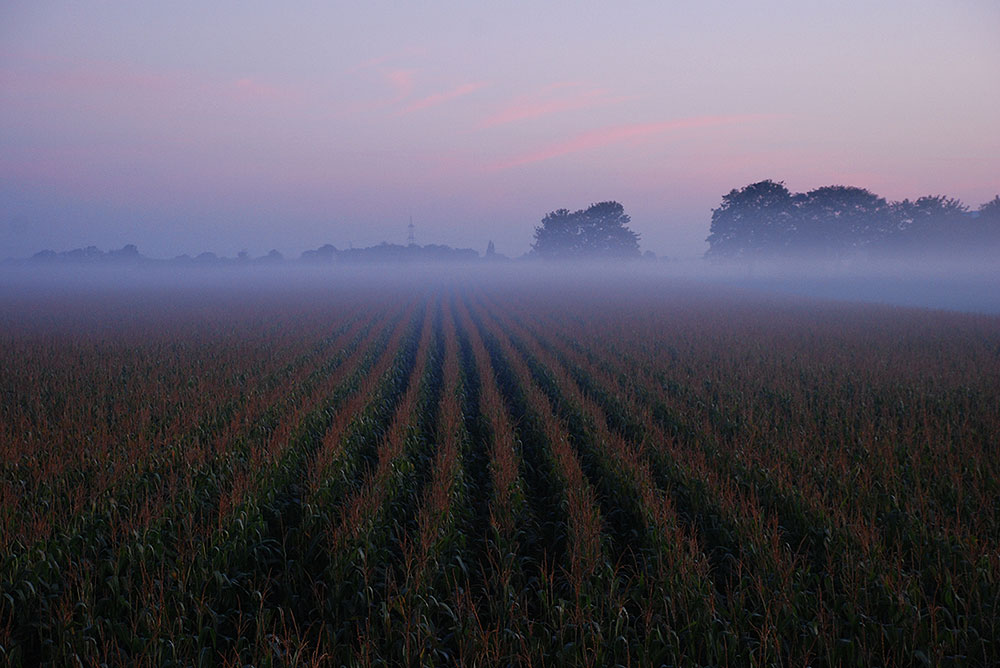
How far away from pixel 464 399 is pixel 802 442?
8.13 meters

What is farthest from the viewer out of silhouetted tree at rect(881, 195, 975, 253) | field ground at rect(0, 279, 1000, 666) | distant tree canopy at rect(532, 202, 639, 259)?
distant tree canopy at rect(532, 202, 639, 259)

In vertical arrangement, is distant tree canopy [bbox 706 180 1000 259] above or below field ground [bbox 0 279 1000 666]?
above

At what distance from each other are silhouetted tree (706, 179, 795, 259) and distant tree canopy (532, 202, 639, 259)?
30.7 meters

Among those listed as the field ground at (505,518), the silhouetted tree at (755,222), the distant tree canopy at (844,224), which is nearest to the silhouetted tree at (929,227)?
the distant tree canopy at (844,224)

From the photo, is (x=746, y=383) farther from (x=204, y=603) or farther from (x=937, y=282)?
(x=937, y=282)

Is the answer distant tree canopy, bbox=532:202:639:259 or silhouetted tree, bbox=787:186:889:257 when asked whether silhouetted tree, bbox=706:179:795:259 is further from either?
distant tree canopy, bbox=532:202:639:259

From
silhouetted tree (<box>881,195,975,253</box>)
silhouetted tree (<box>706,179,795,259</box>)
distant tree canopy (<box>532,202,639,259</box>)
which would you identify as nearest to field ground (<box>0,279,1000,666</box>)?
silhouetted tree (<box>706,179,795,259</box>)

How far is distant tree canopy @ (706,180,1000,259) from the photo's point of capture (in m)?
78.2

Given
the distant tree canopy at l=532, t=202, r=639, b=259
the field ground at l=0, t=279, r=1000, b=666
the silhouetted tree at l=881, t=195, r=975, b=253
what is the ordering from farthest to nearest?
the distant tree canopy at l=532, t=202, r=639, b=259 < the silhouetted tree at l=881, t=195, r=975, b=253 < the field ground at l=0, t=279, r=1000, b=666

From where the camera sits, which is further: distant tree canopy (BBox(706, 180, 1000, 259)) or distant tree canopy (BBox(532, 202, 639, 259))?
distant tree canopy (BBox(532, 202, 639, 259))

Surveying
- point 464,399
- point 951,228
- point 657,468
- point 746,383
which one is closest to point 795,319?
point 746,383

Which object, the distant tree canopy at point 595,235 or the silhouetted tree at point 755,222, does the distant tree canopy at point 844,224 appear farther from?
the distant tree canopy at point 595,235

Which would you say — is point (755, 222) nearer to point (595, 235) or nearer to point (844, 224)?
point (844, 224)

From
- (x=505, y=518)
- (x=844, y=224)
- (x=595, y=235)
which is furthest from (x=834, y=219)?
(x=505, y=518)
